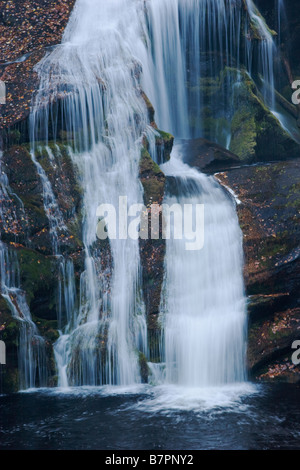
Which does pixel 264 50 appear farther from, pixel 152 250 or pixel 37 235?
pixel 37 235

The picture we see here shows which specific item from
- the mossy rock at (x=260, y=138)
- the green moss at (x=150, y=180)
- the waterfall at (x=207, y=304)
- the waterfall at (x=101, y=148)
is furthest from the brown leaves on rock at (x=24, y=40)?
the mossy rock at (x=260, y=138)

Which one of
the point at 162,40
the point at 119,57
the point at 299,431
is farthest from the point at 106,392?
the point at 162,40

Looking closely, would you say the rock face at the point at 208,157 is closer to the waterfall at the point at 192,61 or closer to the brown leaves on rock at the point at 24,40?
the waterfall at the point at 192,61

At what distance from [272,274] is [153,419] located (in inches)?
157

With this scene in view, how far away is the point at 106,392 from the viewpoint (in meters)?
9.45

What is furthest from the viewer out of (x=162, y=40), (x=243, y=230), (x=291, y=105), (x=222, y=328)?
(x=291, y=105)

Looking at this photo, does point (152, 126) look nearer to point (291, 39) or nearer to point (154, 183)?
point (154, 183)

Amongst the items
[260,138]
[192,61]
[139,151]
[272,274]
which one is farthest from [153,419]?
[192,61]

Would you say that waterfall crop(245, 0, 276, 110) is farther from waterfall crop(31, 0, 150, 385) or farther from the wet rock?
the wet rock

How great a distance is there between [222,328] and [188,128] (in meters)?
7.49

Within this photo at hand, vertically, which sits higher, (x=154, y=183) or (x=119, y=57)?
(x=119, y=57)

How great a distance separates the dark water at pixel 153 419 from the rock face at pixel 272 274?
72 cm

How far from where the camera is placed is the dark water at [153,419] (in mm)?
7332
